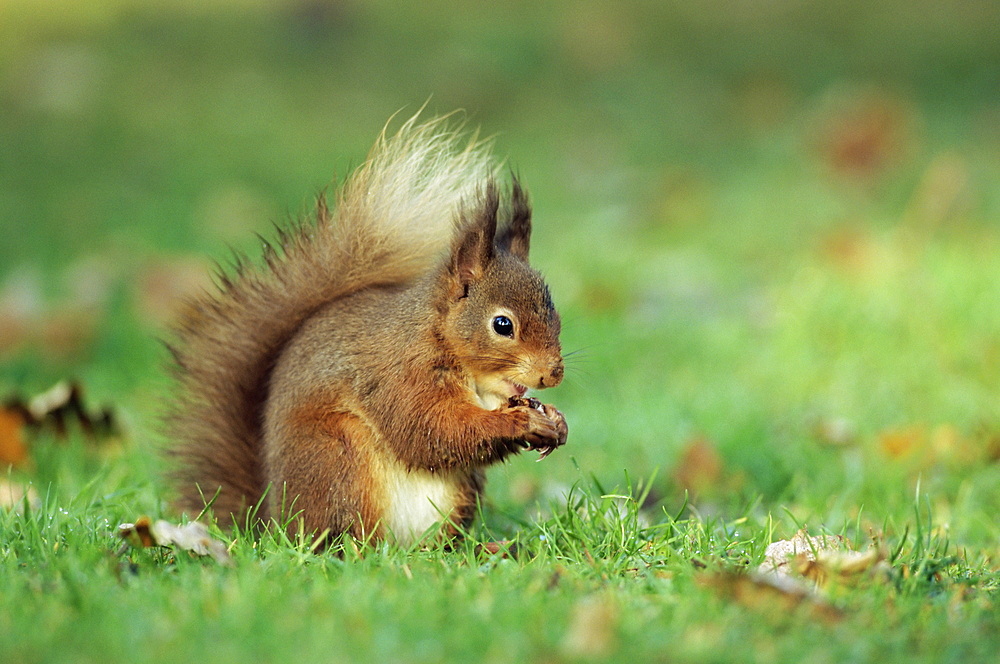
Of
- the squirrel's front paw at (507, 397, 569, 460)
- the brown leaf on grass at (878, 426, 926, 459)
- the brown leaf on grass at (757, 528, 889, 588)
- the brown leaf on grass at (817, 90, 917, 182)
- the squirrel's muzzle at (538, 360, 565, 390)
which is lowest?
the brown leaf on grass at (878, 426, 926, 459)

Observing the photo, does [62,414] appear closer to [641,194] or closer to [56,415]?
[56,415]

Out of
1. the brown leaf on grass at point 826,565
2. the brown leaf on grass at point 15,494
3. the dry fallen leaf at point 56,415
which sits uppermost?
the brown leaf on grass at point 826,565

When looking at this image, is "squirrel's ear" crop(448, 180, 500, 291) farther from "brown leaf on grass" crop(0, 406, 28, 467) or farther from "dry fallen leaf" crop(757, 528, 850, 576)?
"brown leaf on grass" crop(0, 406, 28, 467)

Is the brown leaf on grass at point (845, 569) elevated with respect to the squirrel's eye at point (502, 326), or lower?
lower

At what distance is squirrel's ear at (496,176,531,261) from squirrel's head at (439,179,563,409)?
11 cm

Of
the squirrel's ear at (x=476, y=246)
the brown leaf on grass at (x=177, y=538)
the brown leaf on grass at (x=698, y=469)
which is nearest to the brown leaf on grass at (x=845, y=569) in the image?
the squirrel's ear at (x=476, y=246)

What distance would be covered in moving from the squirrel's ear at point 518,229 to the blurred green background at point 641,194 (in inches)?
14.1

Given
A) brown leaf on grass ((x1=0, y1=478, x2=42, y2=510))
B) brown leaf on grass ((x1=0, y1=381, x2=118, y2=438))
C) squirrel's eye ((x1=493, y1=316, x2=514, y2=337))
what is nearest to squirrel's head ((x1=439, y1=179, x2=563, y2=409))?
squirrel's eye ((x1=493, y1=316, x2=514, y2=337))

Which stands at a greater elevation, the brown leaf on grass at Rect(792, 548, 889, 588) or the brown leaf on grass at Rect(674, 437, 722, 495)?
the brown leaf on grass at Rect(792, 548, 889, 588)

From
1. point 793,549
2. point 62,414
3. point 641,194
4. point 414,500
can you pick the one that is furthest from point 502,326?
point 641,194

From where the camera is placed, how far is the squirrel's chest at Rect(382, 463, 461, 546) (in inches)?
89.1

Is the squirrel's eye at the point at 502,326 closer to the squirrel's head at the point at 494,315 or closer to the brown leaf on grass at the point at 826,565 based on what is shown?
the squirrel's head at the point at 494,315

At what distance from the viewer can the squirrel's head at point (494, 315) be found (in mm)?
2293

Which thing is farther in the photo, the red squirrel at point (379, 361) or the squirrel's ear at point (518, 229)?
the squirrel's ear at point (518, 229)
